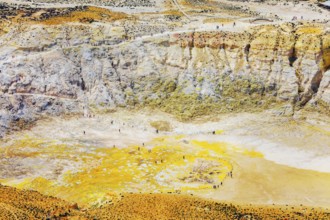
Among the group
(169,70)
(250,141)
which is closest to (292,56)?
Answer: (250,141)

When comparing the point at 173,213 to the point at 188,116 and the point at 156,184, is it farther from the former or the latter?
the point at 188,116

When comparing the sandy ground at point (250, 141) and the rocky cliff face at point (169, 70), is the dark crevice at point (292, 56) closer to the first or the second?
the rocky cliff face at point (169, 70)

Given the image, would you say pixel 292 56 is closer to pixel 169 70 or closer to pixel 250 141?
pixel 250 141

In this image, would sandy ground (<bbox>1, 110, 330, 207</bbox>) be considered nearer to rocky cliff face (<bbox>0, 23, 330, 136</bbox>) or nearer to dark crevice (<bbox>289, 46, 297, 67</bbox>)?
rocky cliff face (<bbox>0, 23, 330, 136</bbox>)

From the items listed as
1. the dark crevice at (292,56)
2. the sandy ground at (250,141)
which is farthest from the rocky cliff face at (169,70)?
the sandy ground at (250,141)

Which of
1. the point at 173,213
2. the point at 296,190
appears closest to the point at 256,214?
the point at 173,213

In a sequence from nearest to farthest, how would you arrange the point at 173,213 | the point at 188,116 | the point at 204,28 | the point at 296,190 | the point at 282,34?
1. the point at 173,213
2. the point at 296,190
3. the point at 188,116
4. the point at 282,34
5. the point at 204,28
